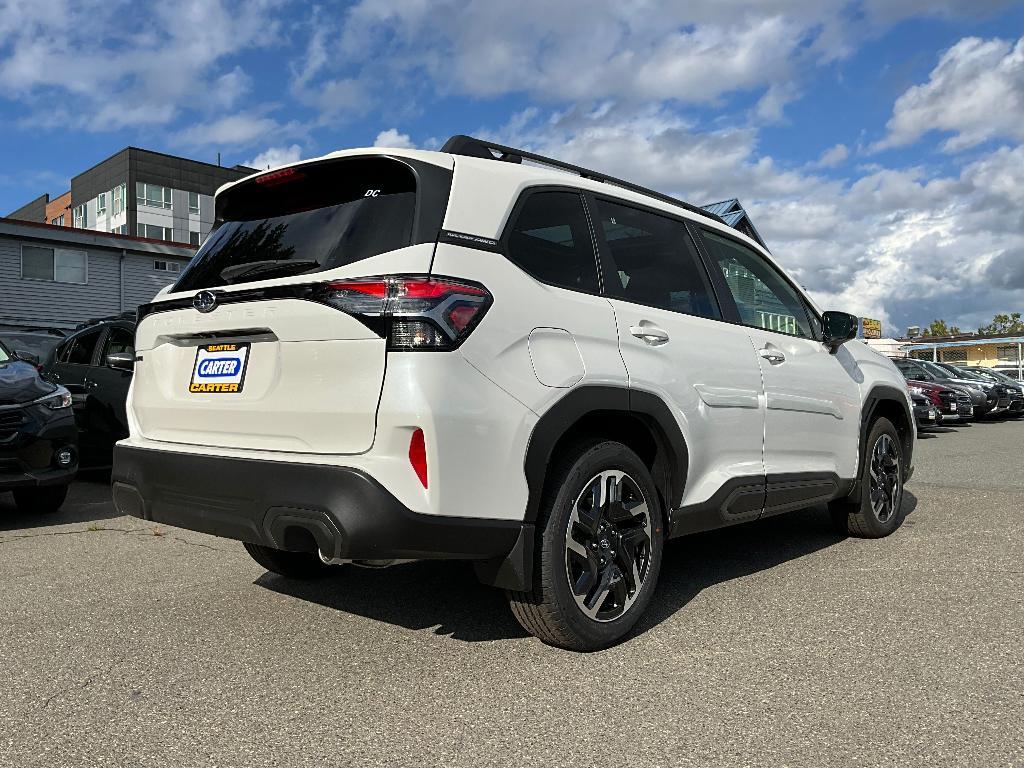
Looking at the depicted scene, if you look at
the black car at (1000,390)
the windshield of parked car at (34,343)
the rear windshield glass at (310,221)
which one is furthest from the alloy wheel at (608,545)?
the black car at (1000,390)

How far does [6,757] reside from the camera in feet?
8.18

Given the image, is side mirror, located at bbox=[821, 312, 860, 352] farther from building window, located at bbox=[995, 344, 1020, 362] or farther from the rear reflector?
building window, located at bbox=[995, 344, 1020, 362]

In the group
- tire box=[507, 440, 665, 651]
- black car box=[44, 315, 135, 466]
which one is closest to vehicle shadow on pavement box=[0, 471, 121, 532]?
black car box=[44, 315, 135, 466]

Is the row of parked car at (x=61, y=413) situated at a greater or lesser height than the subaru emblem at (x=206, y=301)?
lesser

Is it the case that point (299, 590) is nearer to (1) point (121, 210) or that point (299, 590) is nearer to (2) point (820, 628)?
(2) point (820, 628)

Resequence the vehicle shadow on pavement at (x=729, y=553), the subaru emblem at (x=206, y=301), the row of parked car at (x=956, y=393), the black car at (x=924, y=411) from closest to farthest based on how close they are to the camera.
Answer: the subaru emblem at (x=206, y=301) < the vehicle shadow on pavement at (x=729, y=553) < the black car at (x=924, y=411) < the row of parked car at (x=956, y=393)

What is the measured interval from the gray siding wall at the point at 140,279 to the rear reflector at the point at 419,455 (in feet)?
88.5

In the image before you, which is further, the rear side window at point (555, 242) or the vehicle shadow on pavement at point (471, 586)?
the vehicle shadow on pavement at point (471, 586)

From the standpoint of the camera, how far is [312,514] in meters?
2.88

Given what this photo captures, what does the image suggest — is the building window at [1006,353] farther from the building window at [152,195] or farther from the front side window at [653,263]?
the front side window at [653,263]

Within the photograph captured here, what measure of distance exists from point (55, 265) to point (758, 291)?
85.9 feet

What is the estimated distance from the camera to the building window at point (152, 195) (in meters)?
59.0

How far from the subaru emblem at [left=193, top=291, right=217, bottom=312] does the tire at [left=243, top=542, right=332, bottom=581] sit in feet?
4.98

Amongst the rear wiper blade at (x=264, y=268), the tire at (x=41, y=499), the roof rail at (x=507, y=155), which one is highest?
the roof rail at (x=507, y=155)
